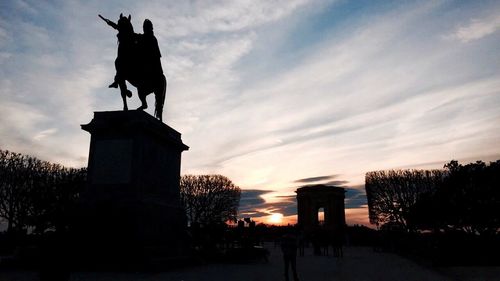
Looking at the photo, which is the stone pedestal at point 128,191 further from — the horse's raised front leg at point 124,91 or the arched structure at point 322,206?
the arched structure at point 322,206

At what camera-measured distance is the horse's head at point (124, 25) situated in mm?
13380

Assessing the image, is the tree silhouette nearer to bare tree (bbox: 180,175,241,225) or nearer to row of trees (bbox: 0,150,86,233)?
bare tree (bbox: 180,175,241,225)

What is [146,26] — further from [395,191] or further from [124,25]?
[395,191]

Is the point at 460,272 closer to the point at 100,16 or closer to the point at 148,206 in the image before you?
the point at 148,206

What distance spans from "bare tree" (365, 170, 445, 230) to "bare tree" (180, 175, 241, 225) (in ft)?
65.0

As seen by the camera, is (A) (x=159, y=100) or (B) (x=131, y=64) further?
(A) (x=159, y=100)

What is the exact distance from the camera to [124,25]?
531 inches

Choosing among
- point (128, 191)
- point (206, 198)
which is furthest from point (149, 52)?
point (206, 198)

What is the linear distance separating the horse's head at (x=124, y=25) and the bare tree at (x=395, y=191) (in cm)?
4054

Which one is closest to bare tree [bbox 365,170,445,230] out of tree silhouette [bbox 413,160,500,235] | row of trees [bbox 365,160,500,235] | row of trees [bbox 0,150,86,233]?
row of trees [bbox 365,160,500,235]

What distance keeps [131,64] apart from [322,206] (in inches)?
2137

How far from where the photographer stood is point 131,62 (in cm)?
1362

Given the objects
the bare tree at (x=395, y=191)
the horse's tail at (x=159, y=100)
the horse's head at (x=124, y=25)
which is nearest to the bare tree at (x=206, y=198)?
the bare tree at (x=395, y=191)

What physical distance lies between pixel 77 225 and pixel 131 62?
231 inches
